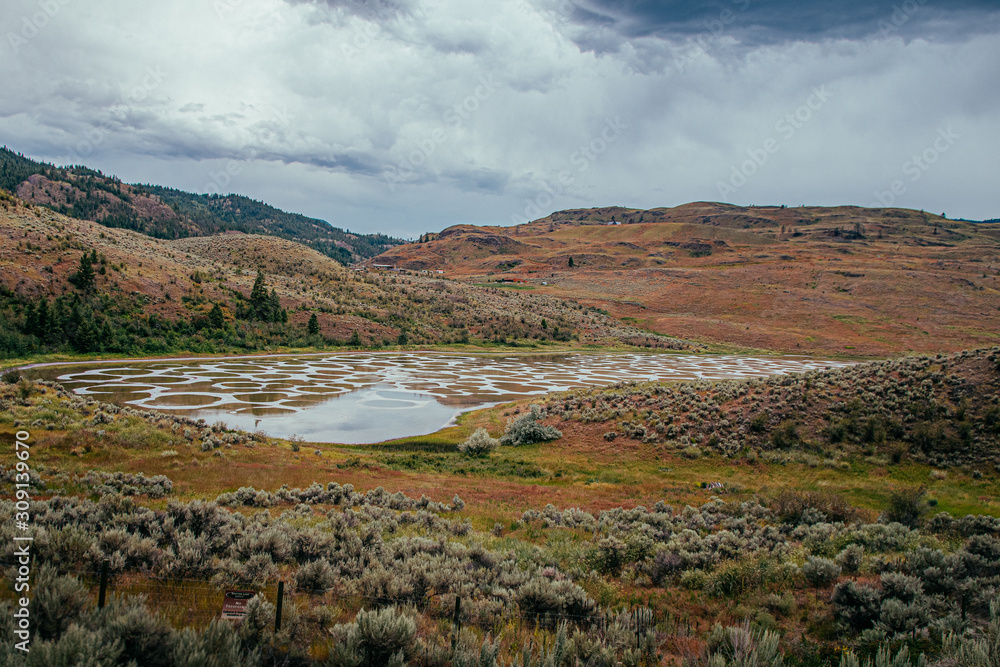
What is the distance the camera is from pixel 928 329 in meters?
89.4

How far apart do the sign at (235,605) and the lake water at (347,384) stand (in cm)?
1973

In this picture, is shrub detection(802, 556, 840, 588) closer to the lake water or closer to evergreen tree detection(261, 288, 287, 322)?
the lake water

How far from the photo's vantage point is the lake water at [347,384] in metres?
27.9

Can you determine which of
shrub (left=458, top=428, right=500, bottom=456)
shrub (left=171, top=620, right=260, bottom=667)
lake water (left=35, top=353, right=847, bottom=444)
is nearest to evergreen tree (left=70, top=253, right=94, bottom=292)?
lake water (left=35, top=353, right=847, bottom=444)

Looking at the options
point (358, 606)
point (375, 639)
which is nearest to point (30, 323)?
point (358, 606)

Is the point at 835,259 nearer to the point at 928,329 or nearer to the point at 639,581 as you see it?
the point at 928,329

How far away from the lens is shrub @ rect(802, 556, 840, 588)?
776 centimetres

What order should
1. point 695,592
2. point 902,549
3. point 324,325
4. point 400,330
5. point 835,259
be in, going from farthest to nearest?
point 835,259 → point 400,330 → point 324,325 → point 902,549 → point 695,592

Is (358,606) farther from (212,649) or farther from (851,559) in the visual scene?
(851,559)

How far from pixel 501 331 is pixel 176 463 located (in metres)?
69.5

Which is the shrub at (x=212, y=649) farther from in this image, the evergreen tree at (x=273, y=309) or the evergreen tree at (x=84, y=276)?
the evergreen tree at (x=273, y=309)

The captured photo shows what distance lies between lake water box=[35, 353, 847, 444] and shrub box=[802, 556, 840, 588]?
20.6 metres

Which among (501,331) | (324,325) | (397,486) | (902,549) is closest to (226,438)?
(397,486)

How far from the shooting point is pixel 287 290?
79812 millimetres
